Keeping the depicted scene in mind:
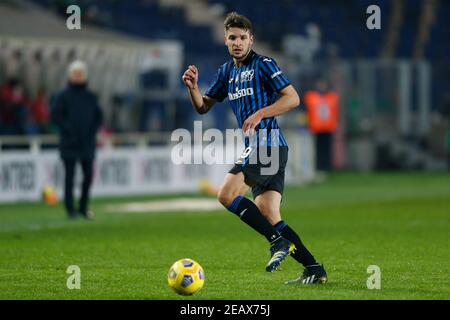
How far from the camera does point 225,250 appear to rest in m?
12.8

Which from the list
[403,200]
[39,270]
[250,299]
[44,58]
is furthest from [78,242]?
[44,58]

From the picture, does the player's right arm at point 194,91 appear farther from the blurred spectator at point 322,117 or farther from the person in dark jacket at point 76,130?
the blurred spectator at point 322,117

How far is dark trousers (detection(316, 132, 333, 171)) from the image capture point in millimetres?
30328

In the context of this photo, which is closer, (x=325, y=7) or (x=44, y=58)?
(x=44, y=58)

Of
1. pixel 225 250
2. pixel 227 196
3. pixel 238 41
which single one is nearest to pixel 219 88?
pixel 238 41

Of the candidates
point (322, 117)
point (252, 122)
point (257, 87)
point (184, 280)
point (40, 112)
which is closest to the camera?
point (184, 280)

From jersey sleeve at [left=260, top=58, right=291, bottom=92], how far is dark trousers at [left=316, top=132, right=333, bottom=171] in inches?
806

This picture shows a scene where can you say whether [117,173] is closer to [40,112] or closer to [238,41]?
[40,112]

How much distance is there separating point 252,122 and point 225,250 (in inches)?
143

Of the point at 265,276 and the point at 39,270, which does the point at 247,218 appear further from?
the point at 39,270

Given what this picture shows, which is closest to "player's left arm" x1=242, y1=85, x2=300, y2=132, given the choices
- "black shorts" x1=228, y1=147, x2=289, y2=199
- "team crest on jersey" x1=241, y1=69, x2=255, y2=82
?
"team crest on jersey" x1=241, y1=69, x2=255, y2=82

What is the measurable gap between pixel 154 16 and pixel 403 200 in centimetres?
1275

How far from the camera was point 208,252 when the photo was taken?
12.6 meters

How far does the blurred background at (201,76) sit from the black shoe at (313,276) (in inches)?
488
